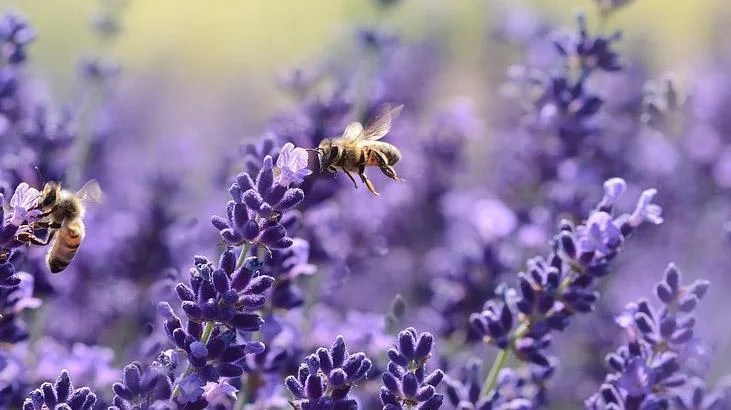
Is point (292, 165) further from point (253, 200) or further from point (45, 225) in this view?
point (45, 225)

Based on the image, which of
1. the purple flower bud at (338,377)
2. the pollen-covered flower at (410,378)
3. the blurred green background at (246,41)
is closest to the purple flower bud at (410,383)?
the pollen-covered flower at (410,378)

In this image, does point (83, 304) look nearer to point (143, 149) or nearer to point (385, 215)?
point (385, 215)

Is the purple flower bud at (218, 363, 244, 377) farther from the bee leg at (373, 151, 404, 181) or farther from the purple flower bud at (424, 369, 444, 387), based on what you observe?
the bee leg at (373, 151, 404, 181)

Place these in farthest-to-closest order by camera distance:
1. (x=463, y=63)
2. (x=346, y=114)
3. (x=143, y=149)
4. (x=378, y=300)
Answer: (x=463, y=63) → (x=143, y=149) → (x=378, y=300) → (x=346, y=114)

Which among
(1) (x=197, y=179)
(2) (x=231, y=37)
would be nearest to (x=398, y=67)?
(1) (x=197, y=179)

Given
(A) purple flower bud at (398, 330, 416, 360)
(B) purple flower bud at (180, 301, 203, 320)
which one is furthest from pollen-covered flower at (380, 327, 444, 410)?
(B) purple flower bud at (180, 301, 203, 320)

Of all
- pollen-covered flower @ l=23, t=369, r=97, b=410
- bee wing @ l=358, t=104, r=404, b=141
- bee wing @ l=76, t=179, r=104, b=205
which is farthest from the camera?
bee wing @ l=358, t=104, r=404, b=141

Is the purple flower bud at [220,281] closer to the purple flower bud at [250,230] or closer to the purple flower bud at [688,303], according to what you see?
the purple flower bud at [250,230]
